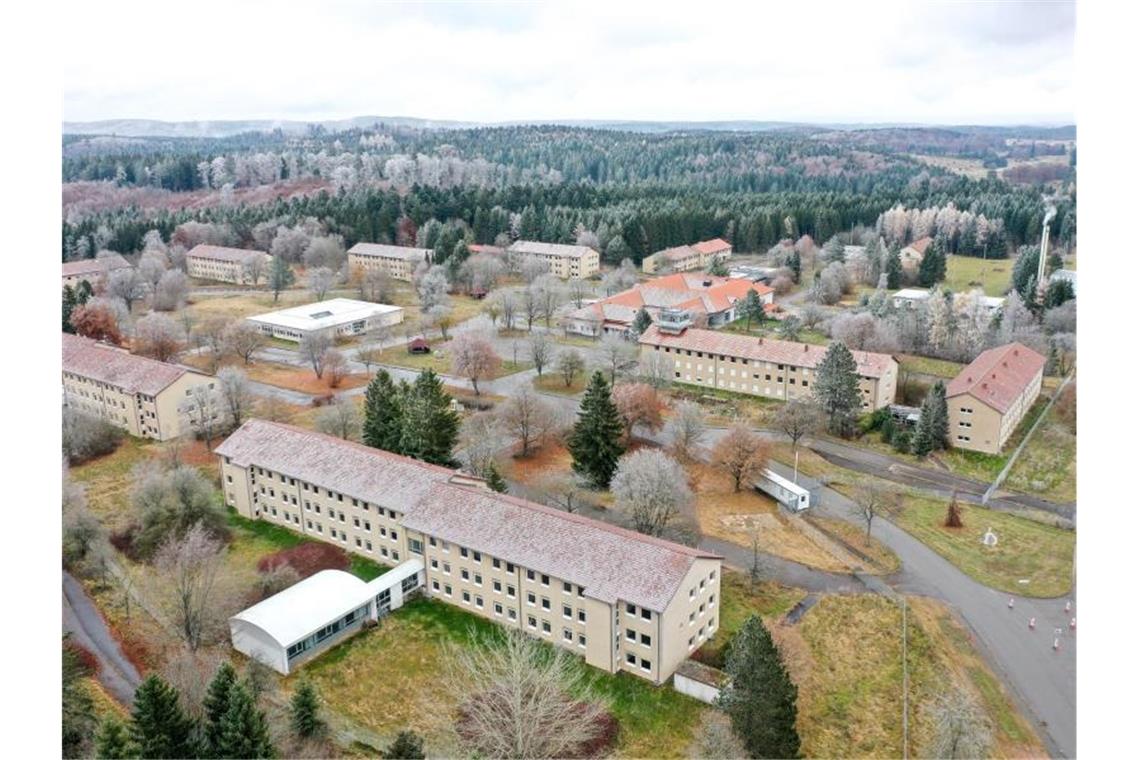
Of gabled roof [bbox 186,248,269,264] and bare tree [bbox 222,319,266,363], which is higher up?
gabled roof [bbox 186,248,269,264]

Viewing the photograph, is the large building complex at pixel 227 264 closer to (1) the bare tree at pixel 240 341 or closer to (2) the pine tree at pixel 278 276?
(2) the pine tree at pixel 278 276

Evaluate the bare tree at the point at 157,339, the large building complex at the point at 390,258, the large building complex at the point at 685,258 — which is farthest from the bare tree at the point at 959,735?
the large building complex at the point at 685,258

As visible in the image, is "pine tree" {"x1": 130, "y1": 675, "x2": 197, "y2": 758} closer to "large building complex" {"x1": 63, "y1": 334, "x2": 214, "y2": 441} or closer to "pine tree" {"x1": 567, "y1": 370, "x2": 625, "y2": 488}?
"pine tree" {"x1": 567, "y1": 370, "x2": 625, "y2": 488}

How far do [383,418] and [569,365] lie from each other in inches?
618

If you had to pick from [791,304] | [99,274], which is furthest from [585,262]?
[99,274]

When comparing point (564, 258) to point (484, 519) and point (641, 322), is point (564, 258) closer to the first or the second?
point (641, 322)

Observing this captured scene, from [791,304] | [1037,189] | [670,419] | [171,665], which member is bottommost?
[171,665]

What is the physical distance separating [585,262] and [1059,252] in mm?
45846

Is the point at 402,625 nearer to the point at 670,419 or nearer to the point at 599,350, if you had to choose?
the point at 670,419

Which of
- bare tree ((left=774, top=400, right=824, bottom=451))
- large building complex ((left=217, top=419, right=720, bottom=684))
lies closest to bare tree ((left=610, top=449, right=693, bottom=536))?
large building complex ((left=217, top=419, right=720, bottom=684))

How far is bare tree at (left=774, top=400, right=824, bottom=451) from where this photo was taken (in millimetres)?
41469

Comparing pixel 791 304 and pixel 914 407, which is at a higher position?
pixel 791 304

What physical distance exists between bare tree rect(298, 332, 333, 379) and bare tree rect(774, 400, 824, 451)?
2826cm

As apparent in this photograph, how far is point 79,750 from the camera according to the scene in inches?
761
